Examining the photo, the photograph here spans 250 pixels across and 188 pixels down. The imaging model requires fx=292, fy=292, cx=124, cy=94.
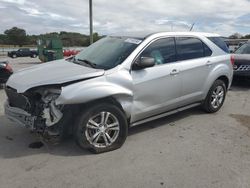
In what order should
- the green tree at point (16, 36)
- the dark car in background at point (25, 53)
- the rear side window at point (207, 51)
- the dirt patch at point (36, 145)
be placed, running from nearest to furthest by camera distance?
the dirt patch at point (36, 145) < the rear side window at point (207, 51) < the dark car in background at point (25, 53) < the green tree at point (16, 36)

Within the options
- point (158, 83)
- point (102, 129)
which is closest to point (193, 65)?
point (158, 83)

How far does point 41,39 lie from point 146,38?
18877 millimetres

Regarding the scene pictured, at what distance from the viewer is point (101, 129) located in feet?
13.8

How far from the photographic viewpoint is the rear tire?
6094 millimetres

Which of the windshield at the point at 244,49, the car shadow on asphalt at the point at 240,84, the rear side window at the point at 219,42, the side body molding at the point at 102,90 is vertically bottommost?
the car shadow on asphalt at the point at 240,84

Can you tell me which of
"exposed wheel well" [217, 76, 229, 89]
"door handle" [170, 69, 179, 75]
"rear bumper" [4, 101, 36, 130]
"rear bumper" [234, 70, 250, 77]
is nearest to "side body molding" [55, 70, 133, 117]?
"rear bumper" [4, 101, 36, 130]

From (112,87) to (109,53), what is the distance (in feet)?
2.78

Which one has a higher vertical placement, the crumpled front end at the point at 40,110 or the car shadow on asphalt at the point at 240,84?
the crumpled front end at the point at 40,110

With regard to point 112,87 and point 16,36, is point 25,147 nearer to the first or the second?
point 112,87

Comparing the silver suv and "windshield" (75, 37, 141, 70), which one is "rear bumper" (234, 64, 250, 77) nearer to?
the silver suv

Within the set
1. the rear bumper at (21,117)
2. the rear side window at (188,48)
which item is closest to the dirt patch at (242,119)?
the rear side window at (188,48)

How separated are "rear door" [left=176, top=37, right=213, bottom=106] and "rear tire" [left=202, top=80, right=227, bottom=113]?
319mm

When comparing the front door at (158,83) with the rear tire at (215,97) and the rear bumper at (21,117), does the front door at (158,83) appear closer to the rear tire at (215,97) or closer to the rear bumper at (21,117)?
the rear tire at (215,97)

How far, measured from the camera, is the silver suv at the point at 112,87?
157 inches
